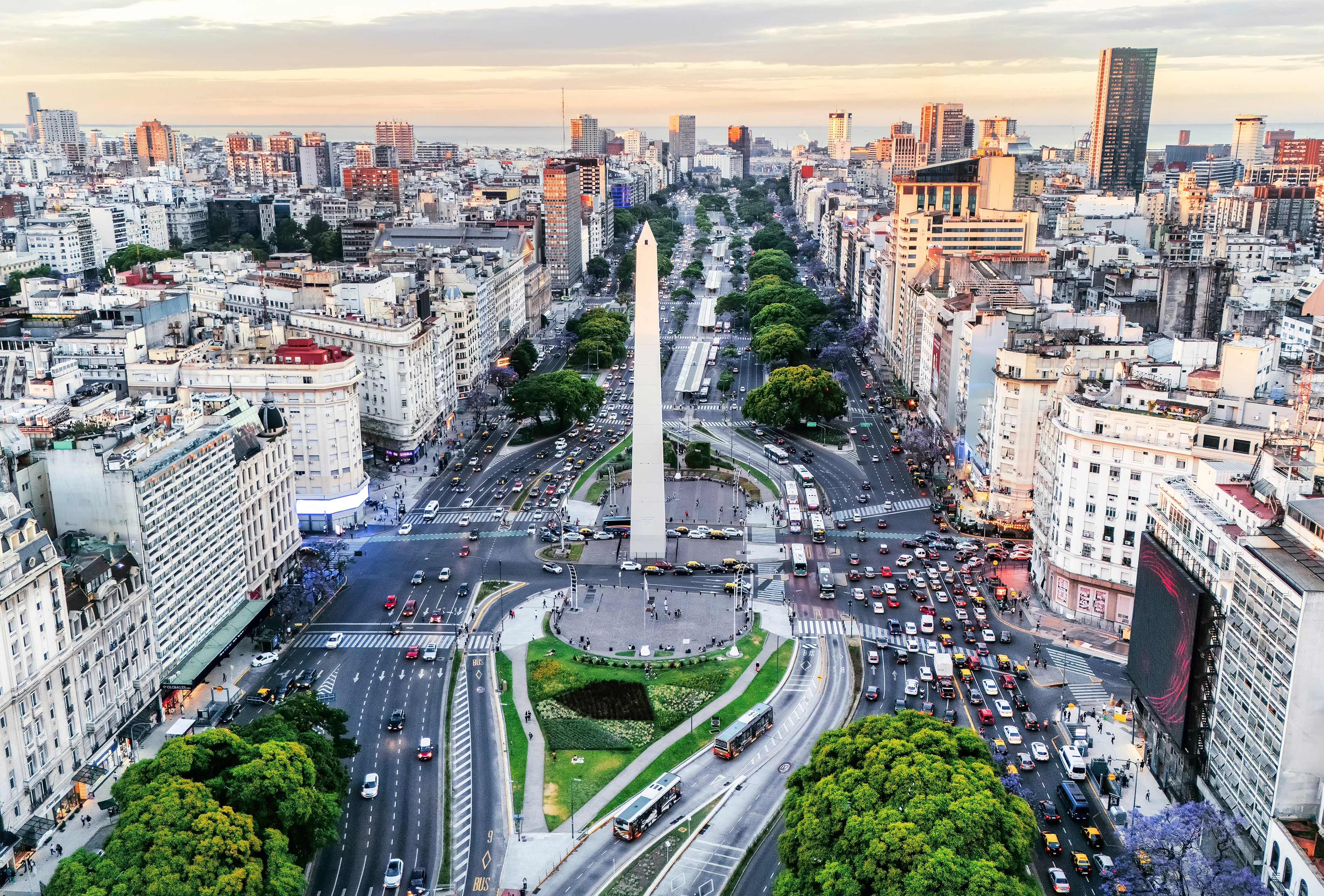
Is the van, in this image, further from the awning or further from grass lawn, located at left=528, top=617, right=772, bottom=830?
the awning

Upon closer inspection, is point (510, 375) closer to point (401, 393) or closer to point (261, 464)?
point (401, 393)

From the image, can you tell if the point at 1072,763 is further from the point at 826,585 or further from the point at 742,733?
the point at 826,585

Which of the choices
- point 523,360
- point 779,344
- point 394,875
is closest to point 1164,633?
point 394,875

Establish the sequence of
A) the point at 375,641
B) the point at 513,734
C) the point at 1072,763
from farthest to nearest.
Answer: the point at 375,641
the point at 513,734
the point at 1072,763

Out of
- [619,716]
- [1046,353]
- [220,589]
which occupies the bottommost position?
[619,716]

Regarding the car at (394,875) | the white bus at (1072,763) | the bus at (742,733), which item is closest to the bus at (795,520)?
the bus at (742,733)

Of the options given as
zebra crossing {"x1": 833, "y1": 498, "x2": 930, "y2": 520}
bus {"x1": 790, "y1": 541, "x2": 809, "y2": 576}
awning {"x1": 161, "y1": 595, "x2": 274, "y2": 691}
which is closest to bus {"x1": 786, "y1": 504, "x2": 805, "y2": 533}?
zebra crossing {"x1": 833, "y1": 498, "x2": 930, "y2": 520}

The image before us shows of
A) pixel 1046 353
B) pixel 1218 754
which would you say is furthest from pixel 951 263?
pixel 1218 754
